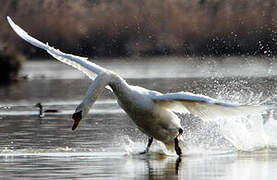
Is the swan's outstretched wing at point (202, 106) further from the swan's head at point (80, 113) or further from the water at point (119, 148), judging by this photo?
the swan's head at point (80, 113)

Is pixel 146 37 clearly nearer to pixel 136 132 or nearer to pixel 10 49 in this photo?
pixel 10 49

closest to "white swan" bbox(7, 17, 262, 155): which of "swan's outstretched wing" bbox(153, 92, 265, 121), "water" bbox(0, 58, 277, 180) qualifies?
"swan's outstretched wing" bbox(153, 92, 265, 121)

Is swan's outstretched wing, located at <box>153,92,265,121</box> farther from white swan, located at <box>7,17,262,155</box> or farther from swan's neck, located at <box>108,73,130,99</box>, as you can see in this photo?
swan's neck, located at <box>108,73,130,99</box>

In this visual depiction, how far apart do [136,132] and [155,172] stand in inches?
239

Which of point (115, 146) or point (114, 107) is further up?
point (114, 107)

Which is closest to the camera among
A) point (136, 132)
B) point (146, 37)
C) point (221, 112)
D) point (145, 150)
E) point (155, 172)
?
point (155, 172)

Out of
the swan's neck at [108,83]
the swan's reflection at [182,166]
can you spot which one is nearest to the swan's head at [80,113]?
the swan's neck at [108,83]

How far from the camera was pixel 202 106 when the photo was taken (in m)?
15.2

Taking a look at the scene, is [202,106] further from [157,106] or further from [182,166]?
[182,166]

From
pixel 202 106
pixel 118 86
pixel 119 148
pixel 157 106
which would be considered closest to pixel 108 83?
pixel 118 86

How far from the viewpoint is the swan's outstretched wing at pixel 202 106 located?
1464 centimetres

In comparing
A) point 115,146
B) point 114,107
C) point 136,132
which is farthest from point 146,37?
point 115,146

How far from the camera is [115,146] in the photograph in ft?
55.5

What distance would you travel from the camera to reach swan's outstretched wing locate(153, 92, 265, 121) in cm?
1464
